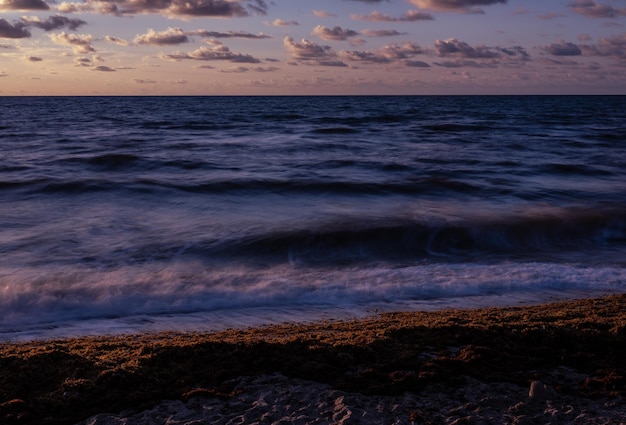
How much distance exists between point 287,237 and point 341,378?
6255 mm

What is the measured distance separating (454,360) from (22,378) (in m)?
2.92

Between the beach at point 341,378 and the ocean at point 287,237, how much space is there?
5.72ft

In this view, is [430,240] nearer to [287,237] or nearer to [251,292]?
[287,237]

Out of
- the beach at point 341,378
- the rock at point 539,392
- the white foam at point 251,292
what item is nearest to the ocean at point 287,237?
the white foam at point 251,292

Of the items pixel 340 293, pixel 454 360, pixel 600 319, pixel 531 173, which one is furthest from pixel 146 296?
pixel 531 173

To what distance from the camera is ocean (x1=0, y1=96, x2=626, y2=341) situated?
6.74 metres

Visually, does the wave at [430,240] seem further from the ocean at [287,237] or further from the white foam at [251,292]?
the white foam at [251,292]

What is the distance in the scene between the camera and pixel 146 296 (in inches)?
274

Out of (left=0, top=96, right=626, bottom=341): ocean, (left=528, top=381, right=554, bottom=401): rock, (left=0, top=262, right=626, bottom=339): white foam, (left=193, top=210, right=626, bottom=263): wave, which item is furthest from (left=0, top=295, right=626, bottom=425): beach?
(left=193, top=210, right=626, bottom=263): wave

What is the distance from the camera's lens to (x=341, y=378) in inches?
152

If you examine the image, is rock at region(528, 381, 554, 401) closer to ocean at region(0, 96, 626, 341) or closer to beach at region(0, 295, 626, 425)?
beach at region(0, 295, 626, 425)

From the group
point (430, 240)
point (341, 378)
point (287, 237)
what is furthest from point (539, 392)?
point (287, 237)

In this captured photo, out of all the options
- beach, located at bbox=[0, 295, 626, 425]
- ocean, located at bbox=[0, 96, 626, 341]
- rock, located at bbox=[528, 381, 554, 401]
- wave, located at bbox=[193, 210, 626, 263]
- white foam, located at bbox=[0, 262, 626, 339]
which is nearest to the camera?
beach, located at bbox=[0, 295, 626, 425]

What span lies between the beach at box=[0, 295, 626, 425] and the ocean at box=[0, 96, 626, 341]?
174 cm
